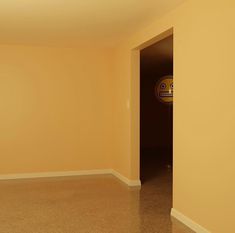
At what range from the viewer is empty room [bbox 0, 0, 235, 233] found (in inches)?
119

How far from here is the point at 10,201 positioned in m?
4.43

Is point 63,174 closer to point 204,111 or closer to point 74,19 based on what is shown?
point 74,19

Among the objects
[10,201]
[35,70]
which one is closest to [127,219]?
[10,201]

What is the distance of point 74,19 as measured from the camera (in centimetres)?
418

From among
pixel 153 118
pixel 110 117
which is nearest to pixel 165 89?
pixel 153 118

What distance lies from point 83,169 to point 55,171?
515 mm

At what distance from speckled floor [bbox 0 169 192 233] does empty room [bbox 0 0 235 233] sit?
0.05 feet

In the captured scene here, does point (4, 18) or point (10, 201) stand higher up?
point (4, 18)

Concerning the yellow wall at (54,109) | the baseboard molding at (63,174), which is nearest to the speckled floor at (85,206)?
the baseboard molding at (63,174)

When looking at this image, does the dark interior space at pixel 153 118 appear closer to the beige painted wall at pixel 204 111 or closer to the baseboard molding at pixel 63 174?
the baseboard molding at pixel 63 174

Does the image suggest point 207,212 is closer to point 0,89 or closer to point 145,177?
point 145,177

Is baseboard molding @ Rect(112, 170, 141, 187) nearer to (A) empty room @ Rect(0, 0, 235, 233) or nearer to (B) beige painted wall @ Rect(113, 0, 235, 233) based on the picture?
(A) empty room @ Rect(0, 0, 235, 233)

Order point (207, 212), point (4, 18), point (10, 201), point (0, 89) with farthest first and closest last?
1. point (0, 89)
2. point (10, 201)
3. point (4, 18)
4. point (207, 212)

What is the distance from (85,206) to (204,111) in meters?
2.01
